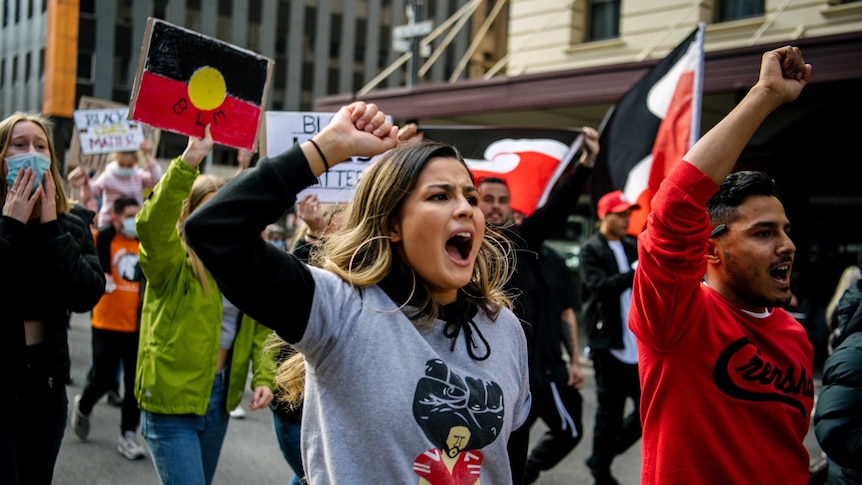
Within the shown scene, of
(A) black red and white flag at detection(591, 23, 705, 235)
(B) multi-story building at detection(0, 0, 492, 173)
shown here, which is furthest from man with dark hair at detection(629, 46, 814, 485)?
(B) multi-story building at detection(0, 0, 492, 173)

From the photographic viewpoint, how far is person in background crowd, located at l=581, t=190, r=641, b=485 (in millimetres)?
5648

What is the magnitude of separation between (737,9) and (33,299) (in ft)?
39.5

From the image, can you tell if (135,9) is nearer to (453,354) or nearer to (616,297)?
(616,297)

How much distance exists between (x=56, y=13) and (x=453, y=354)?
123ft

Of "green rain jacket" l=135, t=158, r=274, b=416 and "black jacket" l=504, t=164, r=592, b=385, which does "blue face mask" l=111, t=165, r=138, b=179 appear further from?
"black jacket" l=504, t=164, r=592, b=385

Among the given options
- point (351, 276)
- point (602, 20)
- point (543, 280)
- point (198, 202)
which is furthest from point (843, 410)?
point (602, 20)

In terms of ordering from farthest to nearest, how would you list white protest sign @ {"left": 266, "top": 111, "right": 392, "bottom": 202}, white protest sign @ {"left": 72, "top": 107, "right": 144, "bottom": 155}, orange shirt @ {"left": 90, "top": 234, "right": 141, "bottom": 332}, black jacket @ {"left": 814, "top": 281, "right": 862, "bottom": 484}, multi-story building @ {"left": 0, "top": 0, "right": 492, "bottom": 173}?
multi-story building @ {"left": 0, "top": 0, "right": 492, "bottom": 173} < white protest sign @ {"left": 72, "top": 107, "right": 144, "bottom": 155} < orange shirt @ {"left": 90, "top": 234, "right": 141, "bottom": 332} < white protest sign @ {"left": 266, "top": 111, "right": 392, "bottom": 202} < black jacket @ {"left": 814, "top": 281, "right": 862, "bottom": 484}

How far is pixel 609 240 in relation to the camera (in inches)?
248

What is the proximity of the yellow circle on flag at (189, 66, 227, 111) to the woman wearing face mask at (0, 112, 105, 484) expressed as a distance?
69cm

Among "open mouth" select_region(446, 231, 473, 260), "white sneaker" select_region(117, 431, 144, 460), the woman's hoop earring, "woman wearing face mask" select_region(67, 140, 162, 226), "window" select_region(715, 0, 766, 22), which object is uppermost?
"window" select_region(715, 0, 766, 22)

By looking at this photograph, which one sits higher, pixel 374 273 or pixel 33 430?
pixel 374 273

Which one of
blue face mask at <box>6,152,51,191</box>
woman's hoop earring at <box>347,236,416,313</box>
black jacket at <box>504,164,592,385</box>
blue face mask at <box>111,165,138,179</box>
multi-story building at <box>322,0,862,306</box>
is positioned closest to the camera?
woman's hoop earring at <box>347,236,416,313</box>

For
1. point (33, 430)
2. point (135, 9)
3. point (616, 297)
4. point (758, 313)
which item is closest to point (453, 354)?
point (758, 313)

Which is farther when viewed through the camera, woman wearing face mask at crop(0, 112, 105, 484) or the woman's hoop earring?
woman wearing face mask at crop(0, 112, 105, 484)
